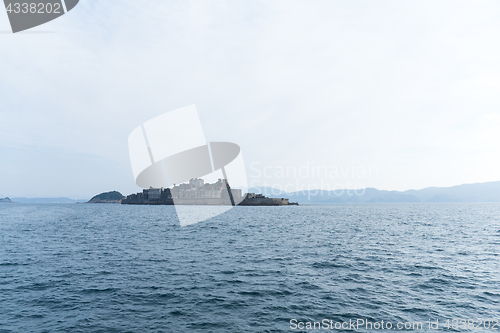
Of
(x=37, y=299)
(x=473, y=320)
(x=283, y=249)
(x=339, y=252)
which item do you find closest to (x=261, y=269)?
(x=283, y=249)

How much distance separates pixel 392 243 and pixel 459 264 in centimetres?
1383

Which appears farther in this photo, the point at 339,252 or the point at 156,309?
the point at 339,252

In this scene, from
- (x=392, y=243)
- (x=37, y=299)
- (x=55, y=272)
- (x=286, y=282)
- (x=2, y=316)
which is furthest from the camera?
(x=392, y=243)

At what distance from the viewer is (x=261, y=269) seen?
28625mm

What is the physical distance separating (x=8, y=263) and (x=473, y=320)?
44.1 m

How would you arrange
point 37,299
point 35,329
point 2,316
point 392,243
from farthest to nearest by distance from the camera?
point 392,243 → point 37,299 → point 2,316 → point 35,329

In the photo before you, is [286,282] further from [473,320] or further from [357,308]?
[473,320]

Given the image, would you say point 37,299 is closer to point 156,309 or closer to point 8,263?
point 156,309

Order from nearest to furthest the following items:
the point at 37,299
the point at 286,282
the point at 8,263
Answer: the point at 37,299
the point at 286,282
the point at 8,263

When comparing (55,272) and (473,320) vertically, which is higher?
(55,272)

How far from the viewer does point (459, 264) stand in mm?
31641

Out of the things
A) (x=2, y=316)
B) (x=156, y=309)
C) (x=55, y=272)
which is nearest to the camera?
(x=2, y=316)

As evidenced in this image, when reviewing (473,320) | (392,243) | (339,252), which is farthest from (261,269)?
(392,243)

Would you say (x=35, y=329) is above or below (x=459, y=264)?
above
